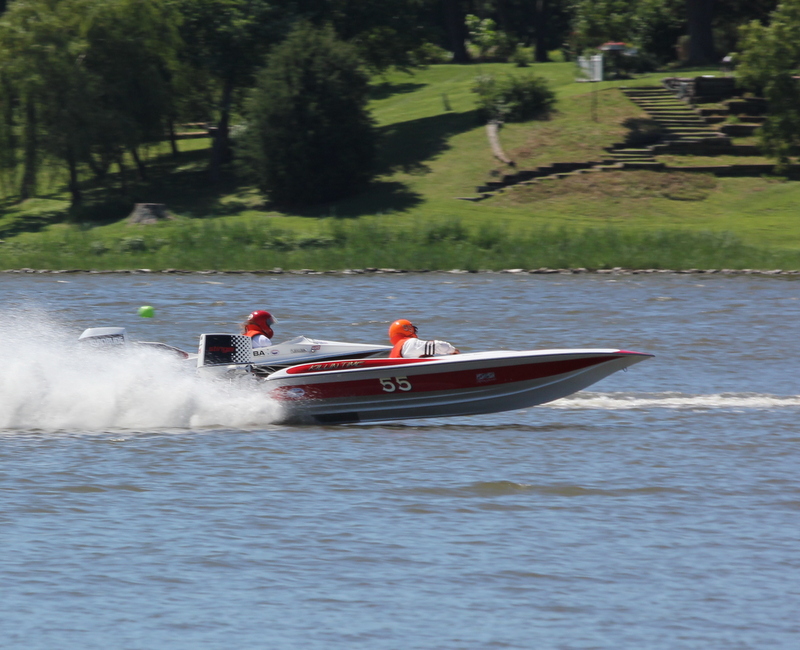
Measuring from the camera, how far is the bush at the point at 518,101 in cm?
4409

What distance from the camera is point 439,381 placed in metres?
12.8


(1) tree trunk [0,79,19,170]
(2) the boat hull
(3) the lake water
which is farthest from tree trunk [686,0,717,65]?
(2) the boat hull

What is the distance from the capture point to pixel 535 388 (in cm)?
1302

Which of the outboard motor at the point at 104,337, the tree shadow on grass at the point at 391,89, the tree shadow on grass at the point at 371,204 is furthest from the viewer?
the tree shadow on grass at the point at 391,89

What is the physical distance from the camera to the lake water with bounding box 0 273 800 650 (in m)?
7.18

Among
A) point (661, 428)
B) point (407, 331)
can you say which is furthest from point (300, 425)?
point (661, 428)

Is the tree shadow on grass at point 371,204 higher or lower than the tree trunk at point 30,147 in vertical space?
lower

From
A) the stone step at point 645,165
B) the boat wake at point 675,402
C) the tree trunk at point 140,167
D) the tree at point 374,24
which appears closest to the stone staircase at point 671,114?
the stone step at point 645,165

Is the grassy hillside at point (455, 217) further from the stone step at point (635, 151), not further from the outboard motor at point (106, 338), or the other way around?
the outboard motor at point (106, 338)

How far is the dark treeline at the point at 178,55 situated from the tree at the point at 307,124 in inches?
4.7

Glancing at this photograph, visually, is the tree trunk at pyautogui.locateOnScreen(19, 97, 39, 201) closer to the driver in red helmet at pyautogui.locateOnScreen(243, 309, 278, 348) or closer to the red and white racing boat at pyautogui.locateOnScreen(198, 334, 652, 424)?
the driver in red helmet at pyautogui.locateOnScreen(243, 309, 278, 348)

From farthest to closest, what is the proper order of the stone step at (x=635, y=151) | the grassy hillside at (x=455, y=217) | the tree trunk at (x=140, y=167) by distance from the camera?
the tree trunk at (x=140, y=167) < the stone step at (x=635, y=151) < the grassy hillside at (x=455, y=217)

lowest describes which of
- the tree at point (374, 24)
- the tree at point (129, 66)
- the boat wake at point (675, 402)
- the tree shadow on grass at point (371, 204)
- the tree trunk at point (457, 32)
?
the boat wake at point (675, 402)

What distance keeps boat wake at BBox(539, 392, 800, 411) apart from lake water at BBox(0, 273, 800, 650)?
0.18 ft
